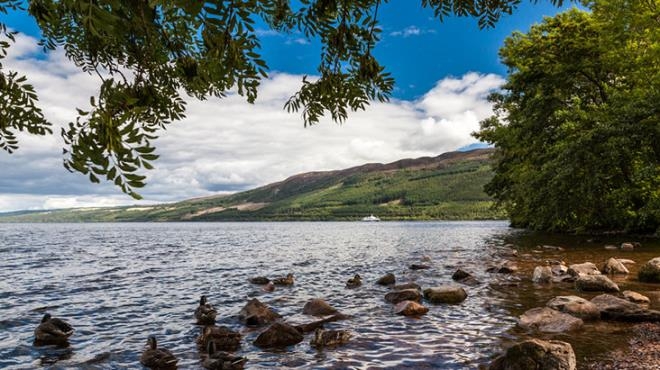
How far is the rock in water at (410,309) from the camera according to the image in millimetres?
13641

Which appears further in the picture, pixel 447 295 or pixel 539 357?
pixel 447 295

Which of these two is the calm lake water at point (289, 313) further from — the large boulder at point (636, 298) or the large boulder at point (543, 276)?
the large boulder at point (636, 298)

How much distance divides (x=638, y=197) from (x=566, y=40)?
15.1m

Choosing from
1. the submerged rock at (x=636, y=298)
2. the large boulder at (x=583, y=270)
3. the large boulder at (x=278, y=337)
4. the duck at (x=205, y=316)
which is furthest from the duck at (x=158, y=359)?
the large boulder at (x=583, y=270)

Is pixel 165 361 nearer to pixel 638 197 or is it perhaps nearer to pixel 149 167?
pixel 149 167

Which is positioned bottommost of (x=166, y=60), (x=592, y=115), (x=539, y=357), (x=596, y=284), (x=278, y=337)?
(x=596, y=284)

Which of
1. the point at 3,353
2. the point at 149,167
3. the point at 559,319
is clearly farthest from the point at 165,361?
the point at 559,319

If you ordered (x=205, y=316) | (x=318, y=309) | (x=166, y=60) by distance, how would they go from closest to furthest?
(x=166, y=60), (x=205, y=316), (x=318, y=309)

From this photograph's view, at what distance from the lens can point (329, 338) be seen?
1083cm

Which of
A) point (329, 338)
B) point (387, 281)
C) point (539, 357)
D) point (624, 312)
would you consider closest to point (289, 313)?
point (329, 338)

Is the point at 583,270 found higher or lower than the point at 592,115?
lower

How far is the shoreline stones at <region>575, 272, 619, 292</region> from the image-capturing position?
51.3ft

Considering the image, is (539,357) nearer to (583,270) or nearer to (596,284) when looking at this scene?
(596,284)

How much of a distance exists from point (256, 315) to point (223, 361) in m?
3.94
